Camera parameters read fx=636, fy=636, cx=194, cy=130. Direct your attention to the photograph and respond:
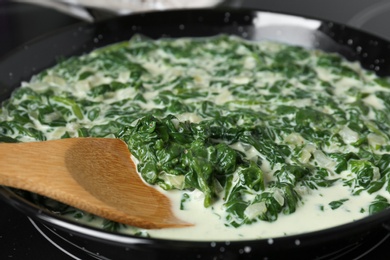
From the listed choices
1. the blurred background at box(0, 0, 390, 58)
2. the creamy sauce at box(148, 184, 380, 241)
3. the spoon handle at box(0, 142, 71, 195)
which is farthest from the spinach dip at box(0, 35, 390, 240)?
the blurred background at box(0, 0, 390, 58)

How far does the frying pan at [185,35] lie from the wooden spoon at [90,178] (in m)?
0.13

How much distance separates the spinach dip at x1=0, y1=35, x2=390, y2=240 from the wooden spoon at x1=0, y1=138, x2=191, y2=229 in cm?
7

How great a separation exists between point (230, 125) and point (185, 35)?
152 cm

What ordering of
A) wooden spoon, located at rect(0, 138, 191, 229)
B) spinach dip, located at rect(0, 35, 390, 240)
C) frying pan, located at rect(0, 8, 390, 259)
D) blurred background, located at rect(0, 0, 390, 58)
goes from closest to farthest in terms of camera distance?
frying pan, located at rect(0, 8, 390, 259) < wooden spoon, located at rect(0, 138, 191, 229) < spinach dip, located at rect(0, 35, 390, 240) < blurred background, located at rect(0, 0, 390, 58)

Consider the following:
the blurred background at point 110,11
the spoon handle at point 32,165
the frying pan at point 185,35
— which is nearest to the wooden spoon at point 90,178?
the spoon handle at point 32,165

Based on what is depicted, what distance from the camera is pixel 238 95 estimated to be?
3936mm

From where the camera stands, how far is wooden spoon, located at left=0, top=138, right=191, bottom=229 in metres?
2.71

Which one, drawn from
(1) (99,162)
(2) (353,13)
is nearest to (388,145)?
(1) (99,162)

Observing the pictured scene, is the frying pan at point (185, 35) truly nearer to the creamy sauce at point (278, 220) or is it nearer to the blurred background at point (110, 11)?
the creamy sauce at point (278, 220)

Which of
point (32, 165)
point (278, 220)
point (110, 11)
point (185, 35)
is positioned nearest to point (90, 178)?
point (32, 165)

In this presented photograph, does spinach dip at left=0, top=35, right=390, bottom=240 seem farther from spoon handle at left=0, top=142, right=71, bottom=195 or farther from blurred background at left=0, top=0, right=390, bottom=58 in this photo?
blurred background at left=0, top=0, right=390, bottom=58

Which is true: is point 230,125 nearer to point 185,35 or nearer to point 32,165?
point 32,165

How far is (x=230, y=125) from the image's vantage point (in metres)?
3.51

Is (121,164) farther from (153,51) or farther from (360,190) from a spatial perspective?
(153,51)
